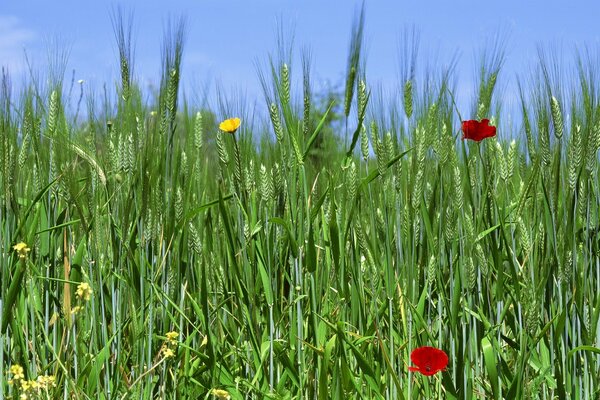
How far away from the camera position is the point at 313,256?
1419mm

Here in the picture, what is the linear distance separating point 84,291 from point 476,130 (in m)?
0.79

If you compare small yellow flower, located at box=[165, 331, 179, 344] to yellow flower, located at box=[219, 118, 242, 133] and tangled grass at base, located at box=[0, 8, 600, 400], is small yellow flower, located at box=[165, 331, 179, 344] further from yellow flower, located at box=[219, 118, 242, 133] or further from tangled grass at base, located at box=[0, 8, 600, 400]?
yellow flower, located at box=[219, 118, 242, 133]

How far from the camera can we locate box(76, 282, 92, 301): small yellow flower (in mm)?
1452

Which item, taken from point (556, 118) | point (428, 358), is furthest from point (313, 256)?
point (556, 118)

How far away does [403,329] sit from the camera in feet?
5.20

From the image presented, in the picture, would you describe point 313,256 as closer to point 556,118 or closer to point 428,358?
point 428,358

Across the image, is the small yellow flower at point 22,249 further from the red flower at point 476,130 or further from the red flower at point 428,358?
the red flower at point 476,130

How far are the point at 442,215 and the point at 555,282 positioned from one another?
0.23 meters

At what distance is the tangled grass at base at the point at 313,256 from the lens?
1397 mm

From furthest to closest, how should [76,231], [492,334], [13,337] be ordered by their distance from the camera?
1. [76,231]
2. [13,337]
3. [492,334]

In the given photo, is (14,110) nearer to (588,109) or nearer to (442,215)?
(442,215)

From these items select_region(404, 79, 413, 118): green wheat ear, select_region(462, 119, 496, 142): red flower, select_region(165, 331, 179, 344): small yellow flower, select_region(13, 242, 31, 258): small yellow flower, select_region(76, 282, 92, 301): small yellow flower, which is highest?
select_region(404, 79, 413, 118): green wheat ear

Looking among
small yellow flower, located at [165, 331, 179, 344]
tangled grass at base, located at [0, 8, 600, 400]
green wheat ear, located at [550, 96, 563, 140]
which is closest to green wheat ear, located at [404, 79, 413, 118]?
tangled grass at base, located at [0, 8, 600, 400]

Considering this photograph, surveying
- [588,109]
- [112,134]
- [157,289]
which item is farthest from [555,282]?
[112,134]
